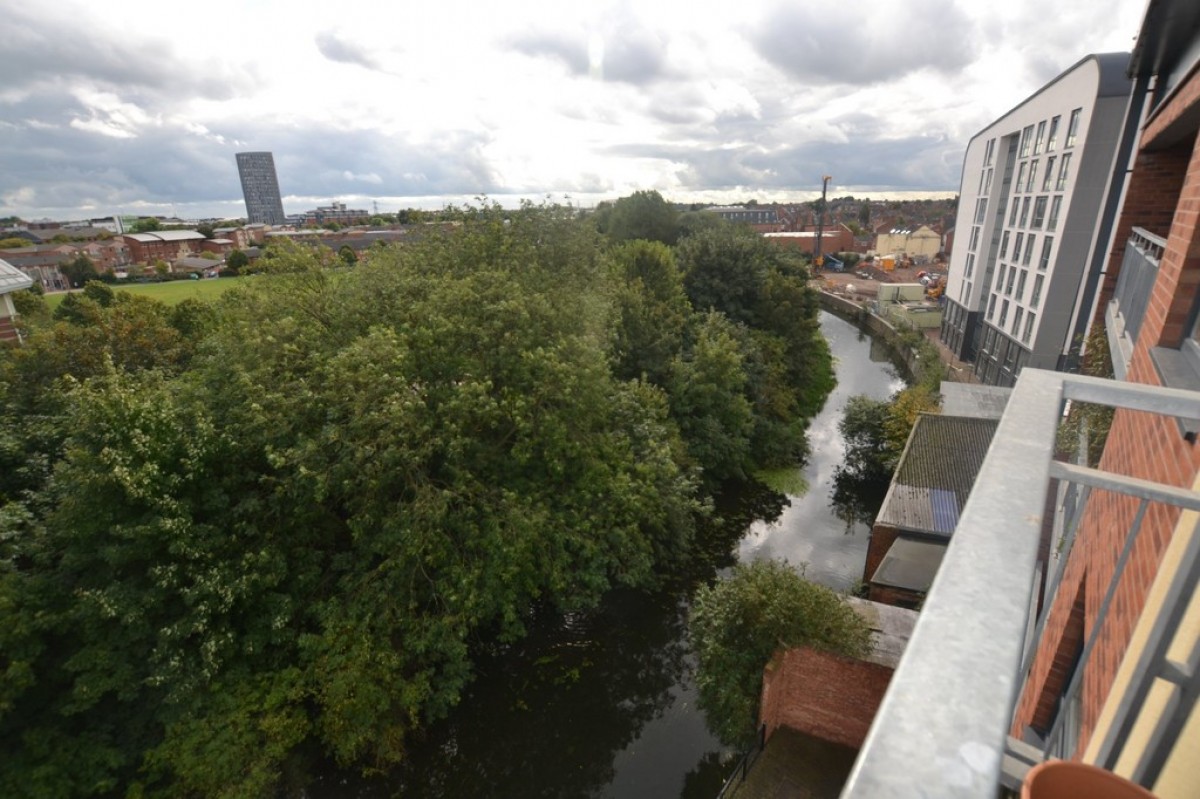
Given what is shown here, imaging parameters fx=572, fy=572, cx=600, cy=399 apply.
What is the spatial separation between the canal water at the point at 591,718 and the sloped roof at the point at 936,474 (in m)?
2.53

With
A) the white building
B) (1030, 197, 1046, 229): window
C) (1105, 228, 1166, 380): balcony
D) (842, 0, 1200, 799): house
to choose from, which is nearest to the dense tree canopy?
(1105, 228, 1166, 380): balcony

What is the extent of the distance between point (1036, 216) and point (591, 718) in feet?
84.2

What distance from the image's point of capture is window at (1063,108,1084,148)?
20484mm

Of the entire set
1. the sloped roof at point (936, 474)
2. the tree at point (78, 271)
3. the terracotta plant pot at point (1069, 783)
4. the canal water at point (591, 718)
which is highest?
the terracotta plant pot at point (1069, 783)

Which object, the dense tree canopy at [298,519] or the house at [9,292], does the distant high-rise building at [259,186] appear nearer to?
the house at [9,292]

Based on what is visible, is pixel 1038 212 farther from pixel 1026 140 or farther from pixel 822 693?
pixel 822 693

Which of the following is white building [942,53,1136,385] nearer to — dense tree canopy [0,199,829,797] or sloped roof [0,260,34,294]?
dense tree canopy [0,199,829,797]

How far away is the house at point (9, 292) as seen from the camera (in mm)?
13078

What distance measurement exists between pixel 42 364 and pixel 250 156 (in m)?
215

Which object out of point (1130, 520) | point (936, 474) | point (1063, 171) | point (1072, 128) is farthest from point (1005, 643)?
point (1072, 128)

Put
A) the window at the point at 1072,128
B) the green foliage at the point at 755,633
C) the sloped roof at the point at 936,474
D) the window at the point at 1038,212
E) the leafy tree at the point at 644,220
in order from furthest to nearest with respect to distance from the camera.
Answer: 1. the leafy tree at the point at 644,220
2. the window at the point at 1038,212
3. the window at the point at 1072,128
4. the sloped roof at the point at 936,474
5. the green foliage at the point at 755,633

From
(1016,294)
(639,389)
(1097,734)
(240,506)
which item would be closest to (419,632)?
(240,506)

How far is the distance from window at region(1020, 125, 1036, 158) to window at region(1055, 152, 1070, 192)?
3.82 m

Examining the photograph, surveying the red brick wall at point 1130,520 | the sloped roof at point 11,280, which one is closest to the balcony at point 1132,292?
the red brick wall at point 1130,520
